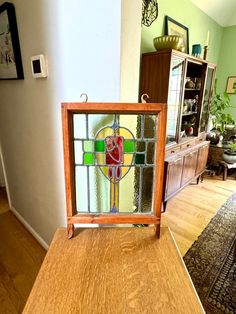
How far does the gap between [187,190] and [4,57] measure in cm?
251

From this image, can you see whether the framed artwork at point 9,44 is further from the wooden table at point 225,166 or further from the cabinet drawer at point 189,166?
the wooden table at point 225,166

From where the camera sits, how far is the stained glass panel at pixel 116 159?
2.29 ft

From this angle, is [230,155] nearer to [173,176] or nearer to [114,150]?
[173,176]

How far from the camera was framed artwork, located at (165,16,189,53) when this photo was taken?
2.33 m

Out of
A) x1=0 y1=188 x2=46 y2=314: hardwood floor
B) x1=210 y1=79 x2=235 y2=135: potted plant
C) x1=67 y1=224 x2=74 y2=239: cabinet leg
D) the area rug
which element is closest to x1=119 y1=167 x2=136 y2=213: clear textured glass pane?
x1=67 y1=224 x2=74 y2=239: cabinet leg

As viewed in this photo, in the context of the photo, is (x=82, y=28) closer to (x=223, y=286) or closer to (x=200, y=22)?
(x=223, y=286)

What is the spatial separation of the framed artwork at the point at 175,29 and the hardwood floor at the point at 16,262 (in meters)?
2.62

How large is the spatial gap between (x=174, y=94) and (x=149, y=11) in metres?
0.81

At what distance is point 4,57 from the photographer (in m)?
1.50

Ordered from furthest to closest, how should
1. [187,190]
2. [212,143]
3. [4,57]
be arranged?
[212,143]
[187,190]
[4,57]

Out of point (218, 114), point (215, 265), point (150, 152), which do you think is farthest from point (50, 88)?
point (218, 114)

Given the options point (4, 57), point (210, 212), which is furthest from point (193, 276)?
point (4, 57)

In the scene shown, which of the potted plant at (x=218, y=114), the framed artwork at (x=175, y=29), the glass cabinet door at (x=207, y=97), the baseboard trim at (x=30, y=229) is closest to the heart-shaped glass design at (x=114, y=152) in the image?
the baseboard trim at (x=30, y=229)

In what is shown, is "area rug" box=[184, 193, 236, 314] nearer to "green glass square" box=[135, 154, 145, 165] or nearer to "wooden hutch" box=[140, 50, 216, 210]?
"wooden hutch" box=[140, 50, 216, 210]
